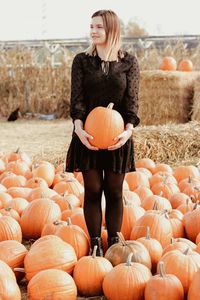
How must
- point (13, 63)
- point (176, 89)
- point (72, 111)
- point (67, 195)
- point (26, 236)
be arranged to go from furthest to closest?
point (13, 63), point (176, 89), point (67, 195), point (26, 236), point (72, 111)

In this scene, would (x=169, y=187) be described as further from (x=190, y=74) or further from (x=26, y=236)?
(x=190, y=74)

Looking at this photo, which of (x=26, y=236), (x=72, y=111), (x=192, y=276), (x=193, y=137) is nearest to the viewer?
(x=192, y=276)

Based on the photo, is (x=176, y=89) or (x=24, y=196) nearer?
(x=24, y=196)

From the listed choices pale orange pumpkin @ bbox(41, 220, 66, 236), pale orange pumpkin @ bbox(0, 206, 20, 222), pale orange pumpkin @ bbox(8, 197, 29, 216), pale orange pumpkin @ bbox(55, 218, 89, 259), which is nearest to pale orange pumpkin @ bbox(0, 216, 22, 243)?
pale orange pumpkin @ bbox(41, 220, 66, 236)

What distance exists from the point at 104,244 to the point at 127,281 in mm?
839

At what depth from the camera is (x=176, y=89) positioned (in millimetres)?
10812

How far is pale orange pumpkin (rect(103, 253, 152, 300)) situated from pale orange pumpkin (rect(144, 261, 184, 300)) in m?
0.09

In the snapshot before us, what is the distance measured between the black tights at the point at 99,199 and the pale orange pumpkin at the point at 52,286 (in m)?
0.62

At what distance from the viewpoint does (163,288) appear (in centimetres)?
290

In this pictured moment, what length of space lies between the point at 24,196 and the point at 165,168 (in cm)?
170

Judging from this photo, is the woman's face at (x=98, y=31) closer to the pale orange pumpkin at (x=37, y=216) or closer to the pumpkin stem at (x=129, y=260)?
the pumpkin stem at (x=129, y=260)

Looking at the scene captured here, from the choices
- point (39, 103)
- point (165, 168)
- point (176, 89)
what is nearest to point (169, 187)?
point (165, 168)

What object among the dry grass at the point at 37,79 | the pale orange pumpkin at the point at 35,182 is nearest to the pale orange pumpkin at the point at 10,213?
the pale orange pumpkin at the point at 35,182

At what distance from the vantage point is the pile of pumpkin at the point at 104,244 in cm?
303
